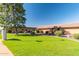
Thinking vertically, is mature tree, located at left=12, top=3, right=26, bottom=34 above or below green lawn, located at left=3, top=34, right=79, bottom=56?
above

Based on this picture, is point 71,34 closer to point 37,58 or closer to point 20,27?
point 20,27

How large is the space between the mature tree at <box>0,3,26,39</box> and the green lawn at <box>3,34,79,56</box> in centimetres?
62

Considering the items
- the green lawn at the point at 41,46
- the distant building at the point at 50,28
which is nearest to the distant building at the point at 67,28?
the distant building at the point at 50,28

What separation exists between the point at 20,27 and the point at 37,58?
9.48ft

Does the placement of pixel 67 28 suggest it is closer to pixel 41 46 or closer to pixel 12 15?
pixel 41 46

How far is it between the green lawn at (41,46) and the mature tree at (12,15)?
2.02 feet

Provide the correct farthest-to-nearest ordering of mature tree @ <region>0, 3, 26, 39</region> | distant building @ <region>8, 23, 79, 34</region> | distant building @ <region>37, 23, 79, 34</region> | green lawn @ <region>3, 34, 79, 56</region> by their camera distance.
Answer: distant building @ <region>37, 23, 79, 34</region> < distant building @ <region>8, 23, 79, 34</region> < mature tree @ <region>0, 3, 26, 39</region> < green lawn @ <region>3, 34, 79, 56</region>

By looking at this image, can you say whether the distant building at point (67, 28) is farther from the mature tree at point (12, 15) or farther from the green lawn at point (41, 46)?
the mature tree at point (12, 15)

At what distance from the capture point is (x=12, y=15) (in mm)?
10836

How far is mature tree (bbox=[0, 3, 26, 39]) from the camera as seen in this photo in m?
10.6

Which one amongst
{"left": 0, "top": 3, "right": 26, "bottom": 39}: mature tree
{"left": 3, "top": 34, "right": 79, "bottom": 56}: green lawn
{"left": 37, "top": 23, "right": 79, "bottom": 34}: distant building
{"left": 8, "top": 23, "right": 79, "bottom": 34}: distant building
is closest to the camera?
{"left": 3, "top": 34, "right": 79, "bottom": 56}: green lawn

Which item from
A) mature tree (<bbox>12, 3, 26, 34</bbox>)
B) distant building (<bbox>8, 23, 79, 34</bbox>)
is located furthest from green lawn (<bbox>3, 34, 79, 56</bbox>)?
mature tree (<bbox>12, 3, 26, 34</bbox>)

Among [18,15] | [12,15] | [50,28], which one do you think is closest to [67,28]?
[50,28]

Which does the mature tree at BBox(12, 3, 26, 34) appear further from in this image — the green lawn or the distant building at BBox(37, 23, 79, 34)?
the distant building at BBox(37, 23, 79, 34)
